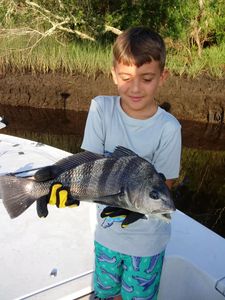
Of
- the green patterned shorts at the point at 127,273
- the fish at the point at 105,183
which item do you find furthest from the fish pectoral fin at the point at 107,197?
the green patterned shorts at the point at 127,273

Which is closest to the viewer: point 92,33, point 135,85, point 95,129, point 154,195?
point 154,195

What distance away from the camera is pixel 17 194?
5.40 ft

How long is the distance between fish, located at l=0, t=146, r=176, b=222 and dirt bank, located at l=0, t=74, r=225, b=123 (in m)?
7.31

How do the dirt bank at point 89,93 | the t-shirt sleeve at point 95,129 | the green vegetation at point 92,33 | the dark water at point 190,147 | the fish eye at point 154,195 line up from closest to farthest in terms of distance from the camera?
1. the fish eye at point 154,195
2. the t-shirt sleeve at point 95,129
3. the dark water at point 190,147
4. the dirt bank at point 89,93
5. the green vegetation at point 92,33

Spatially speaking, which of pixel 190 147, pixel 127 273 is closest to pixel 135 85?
pixel 127 273

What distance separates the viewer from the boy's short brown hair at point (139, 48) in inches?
64.4

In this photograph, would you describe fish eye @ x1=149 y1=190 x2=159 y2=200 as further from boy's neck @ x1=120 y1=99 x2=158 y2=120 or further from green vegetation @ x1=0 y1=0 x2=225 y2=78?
green vegetation @ x1=0 y1=0 x2=225 y2=78

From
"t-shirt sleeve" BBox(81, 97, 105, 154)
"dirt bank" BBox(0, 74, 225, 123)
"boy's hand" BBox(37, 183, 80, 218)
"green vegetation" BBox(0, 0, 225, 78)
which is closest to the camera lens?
"boy's hand" BBox(37, 183, 80, 218)

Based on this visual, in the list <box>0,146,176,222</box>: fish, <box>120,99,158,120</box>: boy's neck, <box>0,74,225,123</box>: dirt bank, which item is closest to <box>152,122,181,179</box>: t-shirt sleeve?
<box>120,99,158,120</box>: boy's neck

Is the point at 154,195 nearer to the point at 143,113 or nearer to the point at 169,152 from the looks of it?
the point at 169,152

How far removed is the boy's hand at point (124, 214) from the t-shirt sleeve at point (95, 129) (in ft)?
1.06

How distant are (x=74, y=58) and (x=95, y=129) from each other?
811 centimetres

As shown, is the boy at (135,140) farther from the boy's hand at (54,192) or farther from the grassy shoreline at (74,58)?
the grassy shoreline at (74,58)

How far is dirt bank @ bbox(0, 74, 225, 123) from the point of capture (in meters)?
8.60
